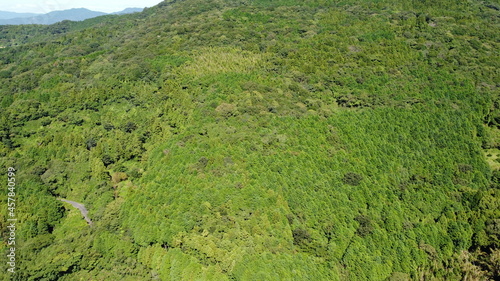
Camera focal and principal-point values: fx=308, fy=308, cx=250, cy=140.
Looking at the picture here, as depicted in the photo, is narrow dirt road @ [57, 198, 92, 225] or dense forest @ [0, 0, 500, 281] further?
narrow dirt road @ [57, 198, 92, 225]

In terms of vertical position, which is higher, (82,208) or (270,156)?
(270,156)

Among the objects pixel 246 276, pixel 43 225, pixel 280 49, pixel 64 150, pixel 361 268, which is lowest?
pixel 361 268

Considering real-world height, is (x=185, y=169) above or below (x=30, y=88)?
below

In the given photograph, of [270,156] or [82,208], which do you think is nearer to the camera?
[82,208]

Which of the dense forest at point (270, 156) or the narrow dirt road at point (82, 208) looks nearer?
the dense forest at point (270, 156)

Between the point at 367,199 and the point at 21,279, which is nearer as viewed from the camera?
the point at 21,279

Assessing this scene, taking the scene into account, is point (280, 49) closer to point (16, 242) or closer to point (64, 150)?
point (64, 150)

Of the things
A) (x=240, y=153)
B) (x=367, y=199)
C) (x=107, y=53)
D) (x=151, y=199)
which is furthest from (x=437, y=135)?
(x=107, y=53)

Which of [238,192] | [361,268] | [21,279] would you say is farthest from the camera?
[238,192]
